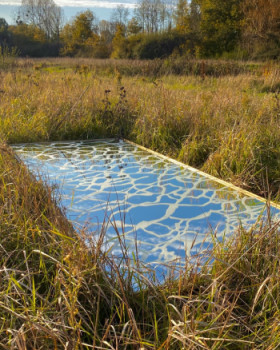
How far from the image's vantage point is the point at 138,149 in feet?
15.9

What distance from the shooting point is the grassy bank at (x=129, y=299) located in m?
1.39

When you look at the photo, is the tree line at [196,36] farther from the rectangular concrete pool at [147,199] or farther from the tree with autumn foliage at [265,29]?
the rectangular concrete pool at [147,199]

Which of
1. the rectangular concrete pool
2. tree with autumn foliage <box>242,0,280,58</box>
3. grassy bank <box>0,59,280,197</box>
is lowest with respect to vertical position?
the rectangular concrete pool

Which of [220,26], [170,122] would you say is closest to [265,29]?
[220,26]

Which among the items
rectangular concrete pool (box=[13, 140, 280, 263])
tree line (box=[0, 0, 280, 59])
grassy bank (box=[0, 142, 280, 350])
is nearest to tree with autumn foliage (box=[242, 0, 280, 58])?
tree line (box=[0, 0, 280, 59])

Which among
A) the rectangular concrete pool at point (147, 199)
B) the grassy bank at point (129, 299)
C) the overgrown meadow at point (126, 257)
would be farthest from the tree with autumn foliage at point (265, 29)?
the grassy bank at point (129, 299)

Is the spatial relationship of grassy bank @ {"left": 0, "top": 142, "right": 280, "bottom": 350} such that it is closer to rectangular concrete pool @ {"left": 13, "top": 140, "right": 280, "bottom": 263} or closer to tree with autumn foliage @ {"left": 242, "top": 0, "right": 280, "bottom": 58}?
rectangular concrete pool @ {"left": 13, "top": 140, "right": 280, "bottom": 263}

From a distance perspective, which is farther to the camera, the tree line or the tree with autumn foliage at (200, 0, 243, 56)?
the tree with autumn foliage at (200, 0, 243, 56)

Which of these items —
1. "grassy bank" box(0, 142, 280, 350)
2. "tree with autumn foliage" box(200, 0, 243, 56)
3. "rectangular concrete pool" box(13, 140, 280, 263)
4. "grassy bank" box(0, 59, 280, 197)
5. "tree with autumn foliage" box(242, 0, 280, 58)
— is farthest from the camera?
"tree with autumn foliage" box(200, 0, 243, 56)

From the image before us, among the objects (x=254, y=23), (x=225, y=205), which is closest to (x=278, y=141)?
(x=225, y=205)

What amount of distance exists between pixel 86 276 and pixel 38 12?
166 feet

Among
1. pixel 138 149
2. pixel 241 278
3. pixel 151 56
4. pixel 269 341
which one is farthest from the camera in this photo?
pixel 151 56

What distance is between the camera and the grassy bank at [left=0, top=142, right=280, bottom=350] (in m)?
1.39

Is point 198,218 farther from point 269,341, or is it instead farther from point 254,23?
point 254,23
